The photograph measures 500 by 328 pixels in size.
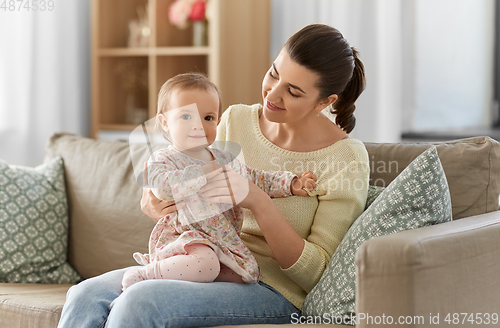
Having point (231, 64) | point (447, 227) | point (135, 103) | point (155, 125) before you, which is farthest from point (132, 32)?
point (447, 227)

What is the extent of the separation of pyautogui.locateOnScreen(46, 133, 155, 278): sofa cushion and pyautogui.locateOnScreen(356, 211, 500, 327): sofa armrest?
36.6 inches

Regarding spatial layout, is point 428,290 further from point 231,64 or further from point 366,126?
point 231,64

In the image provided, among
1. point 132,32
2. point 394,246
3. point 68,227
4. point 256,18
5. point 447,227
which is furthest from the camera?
point 132,32

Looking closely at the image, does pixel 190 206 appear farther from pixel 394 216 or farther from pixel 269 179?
pixel 394 216

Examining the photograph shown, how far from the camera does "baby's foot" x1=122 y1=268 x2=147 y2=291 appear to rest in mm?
1191

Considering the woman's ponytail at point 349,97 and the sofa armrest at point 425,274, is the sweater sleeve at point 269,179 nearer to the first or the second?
the woman's ponytail at point 349,97

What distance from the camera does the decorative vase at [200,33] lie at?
111 inches

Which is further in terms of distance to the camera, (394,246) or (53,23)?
(53,23)

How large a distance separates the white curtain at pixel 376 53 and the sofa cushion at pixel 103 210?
4.27 ft

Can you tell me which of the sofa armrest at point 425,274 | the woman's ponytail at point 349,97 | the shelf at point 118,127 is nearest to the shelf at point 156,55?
the shelf at point 118,127

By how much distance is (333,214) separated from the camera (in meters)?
1.32

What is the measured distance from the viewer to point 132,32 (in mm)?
3062

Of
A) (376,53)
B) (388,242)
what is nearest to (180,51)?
(376,53)

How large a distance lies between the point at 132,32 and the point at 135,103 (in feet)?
1.44
